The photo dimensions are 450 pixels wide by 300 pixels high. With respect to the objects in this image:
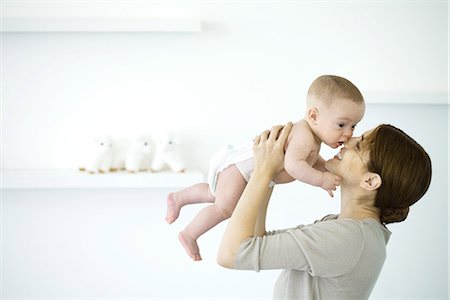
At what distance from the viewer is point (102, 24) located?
2.70 metres

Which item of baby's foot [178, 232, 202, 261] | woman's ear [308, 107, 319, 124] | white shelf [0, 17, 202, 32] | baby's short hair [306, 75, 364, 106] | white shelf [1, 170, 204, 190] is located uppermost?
white shelf [0, 17, 202, 32]

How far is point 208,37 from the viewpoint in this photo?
9.48 ft

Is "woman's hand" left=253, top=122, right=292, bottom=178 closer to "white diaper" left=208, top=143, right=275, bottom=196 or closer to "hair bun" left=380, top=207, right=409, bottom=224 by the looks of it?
"white diaper" left=208, top=143, right=275, bottom=196

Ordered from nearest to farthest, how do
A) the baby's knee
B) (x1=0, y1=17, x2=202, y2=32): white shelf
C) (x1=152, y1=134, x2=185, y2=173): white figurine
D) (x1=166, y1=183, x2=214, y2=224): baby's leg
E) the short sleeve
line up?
1. the short sleeve
2. the baby's knee
3. (x1=166, y1=183, x2=214, y2=224): baby's leg
4. (x1=0, y1=17, x2=202, y2=32): white shelf
5. (x1=152, y1=134, x2=185, y2=173): white figurine

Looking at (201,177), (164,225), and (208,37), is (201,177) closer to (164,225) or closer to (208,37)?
(164,225)

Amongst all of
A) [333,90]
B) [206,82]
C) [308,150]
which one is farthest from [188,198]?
[206,82]

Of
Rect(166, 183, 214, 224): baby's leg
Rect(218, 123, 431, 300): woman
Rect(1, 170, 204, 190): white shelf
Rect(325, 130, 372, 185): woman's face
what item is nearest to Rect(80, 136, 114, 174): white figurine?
Rect(1, 170, 204, 190): white shelf

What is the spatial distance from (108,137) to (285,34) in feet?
3.32

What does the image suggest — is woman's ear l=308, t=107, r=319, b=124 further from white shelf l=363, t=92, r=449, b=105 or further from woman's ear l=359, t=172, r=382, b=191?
white shelf l=363, t=92, r=449, b=105

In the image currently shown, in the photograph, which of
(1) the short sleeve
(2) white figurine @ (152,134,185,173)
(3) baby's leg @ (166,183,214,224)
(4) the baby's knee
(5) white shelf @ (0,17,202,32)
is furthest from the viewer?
(2) white figurine @ (152,134,185,173)

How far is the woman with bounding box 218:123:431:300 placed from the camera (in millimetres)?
1428

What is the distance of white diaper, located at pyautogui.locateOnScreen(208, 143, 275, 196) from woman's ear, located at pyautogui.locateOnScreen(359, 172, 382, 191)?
255mm

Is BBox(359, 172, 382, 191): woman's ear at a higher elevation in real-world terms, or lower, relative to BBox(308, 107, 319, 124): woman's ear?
lower

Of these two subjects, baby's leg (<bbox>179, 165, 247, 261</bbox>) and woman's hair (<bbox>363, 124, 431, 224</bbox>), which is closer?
woman's hair (<bbox>363, 124, 431, 224</bbox>)
